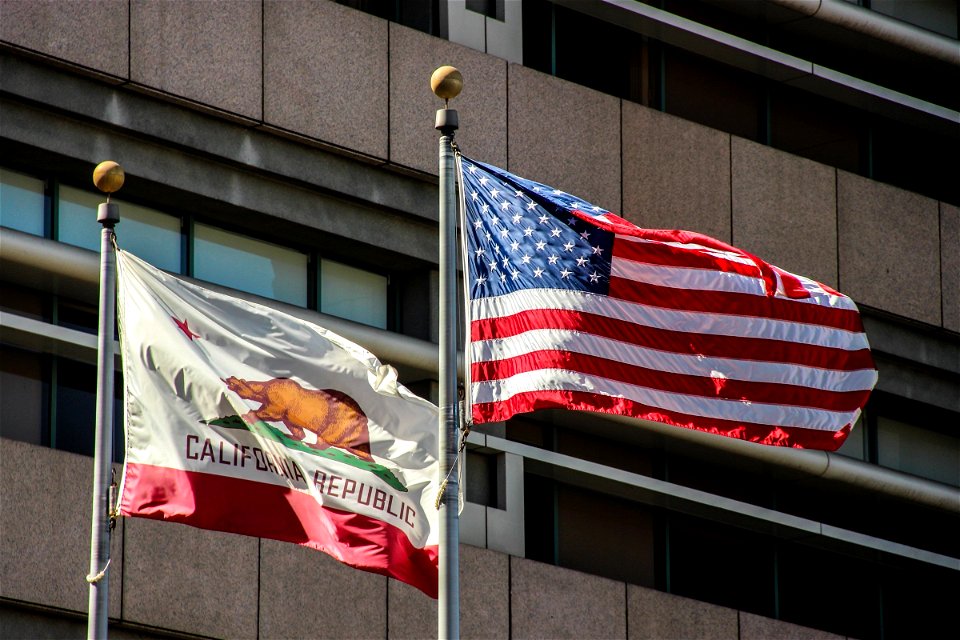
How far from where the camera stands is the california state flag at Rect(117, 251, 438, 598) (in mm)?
17297

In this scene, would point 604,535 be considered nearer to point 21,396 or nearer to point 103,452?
point 21,396

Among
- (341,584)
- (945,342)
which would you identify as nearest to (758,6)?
(945,342)

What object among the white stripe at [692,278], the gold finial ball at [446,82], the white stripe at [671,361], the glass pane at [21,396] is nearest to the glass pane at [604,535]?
the glass pane at [21,396]

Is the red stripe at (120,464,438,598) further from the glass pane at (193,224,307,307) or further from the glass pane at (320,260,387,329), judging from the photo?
the glass pane at (320,260,387,329)

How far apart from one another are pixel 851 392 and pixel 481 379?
3821 millimetres

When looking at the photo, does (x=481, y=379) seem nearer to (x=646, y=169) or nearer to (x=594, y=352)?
(x=594, y=352)

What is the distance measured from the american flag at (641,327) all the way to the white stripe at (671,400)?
11 millimetres

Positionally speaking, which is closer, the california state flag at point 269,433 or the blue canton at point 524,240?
the california state flag at point 269,433

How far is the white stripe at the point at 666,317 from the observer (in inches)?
707

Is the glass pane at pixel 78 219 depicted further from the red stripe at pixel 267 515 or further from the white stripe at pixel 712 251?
the white stripe at pixel 712 251

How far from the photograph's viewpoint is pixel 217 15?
81.3ft

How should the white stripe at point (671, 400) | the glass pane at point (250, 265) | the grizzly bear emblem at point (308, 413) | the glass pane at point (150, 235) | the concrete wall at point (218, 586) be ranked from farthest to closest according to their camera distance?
the glass pane at point (250, 265) < the glass pane at point (150, 235) < the concrete wall at point (218, 586) < the white stripe at point (671, 400) < the grizzly bear emblem at point (308, 413)

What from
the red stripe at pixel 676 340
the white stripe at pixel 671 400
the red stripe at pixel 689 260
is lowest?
the white stripe at pixel 671 400

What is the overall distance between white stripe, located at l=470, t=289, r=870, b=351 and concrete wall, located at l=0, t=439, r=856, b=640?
19.9ft
